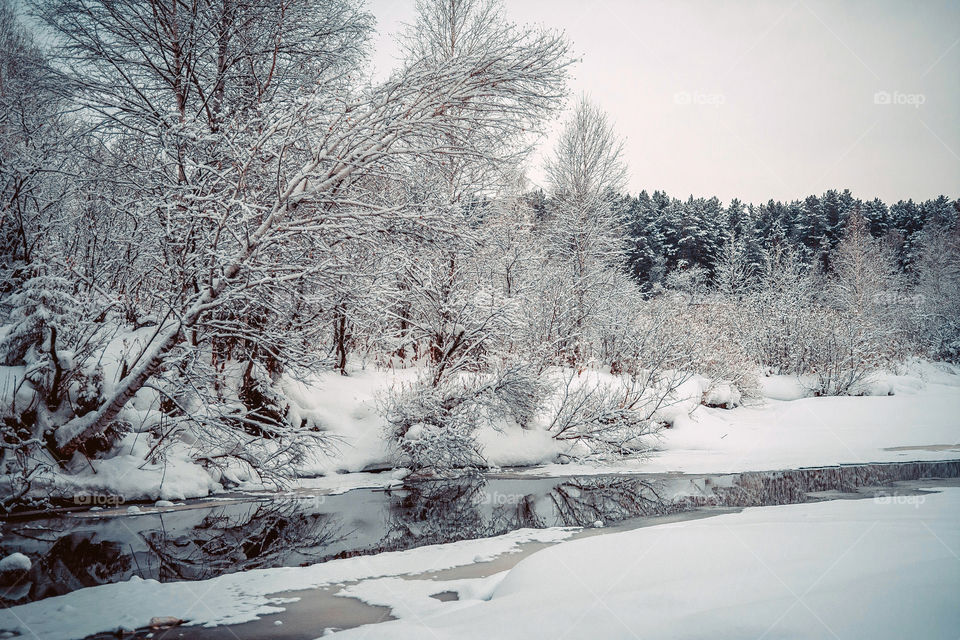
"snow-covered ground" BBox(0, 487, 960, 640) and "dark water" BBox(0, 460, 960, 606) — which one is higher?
"snow-covered ground" BBox(0, 487, 960, 640)

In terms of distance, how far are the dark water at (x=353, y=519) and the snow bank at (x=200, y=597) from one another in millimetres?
364

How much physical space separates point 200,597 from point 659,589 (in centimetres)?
400

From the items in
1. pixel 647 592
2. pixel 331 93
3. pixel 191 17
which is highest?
pixel 191 17

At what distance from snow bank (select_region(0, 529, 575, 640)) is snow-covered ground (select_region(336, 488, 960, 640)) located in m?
0.59

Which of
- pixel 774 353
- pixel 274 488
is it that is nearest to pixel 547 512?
pixel 274 488

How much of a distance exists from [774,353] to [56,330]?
956 inches

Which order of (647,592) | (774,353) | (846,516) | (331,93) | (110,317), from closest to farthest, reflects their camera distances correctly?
(647,592)
(846,516)
(331,93)
(110,317)
(774,353)

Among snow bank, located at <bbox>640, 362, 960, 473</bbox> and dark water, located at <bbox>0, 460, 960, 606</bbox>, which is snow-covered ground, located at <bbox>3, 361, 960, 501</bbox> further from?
dark water, located at <bbox>0, 460, 960, 606</bbox>

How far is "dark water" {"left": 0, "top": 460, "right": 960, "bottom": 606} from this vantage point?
5.98m

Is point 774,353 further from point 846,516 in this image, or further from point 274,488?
point 274,488

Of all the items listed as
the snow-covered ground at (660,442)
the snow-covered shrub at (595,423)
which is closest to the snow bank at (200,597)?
the snow-covered ground at (660,442)

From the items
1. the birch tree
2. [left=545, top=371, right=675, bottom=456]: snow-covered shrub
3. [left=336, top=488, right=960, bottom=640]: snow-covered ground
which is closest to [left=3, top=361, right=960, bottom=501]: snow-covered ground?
[left=545, top=371, right=675, bottom=456]: snow-covered shrub

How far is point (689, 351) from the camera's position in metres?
17.5

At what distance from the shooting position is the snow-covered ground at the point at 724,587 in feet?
9.32
